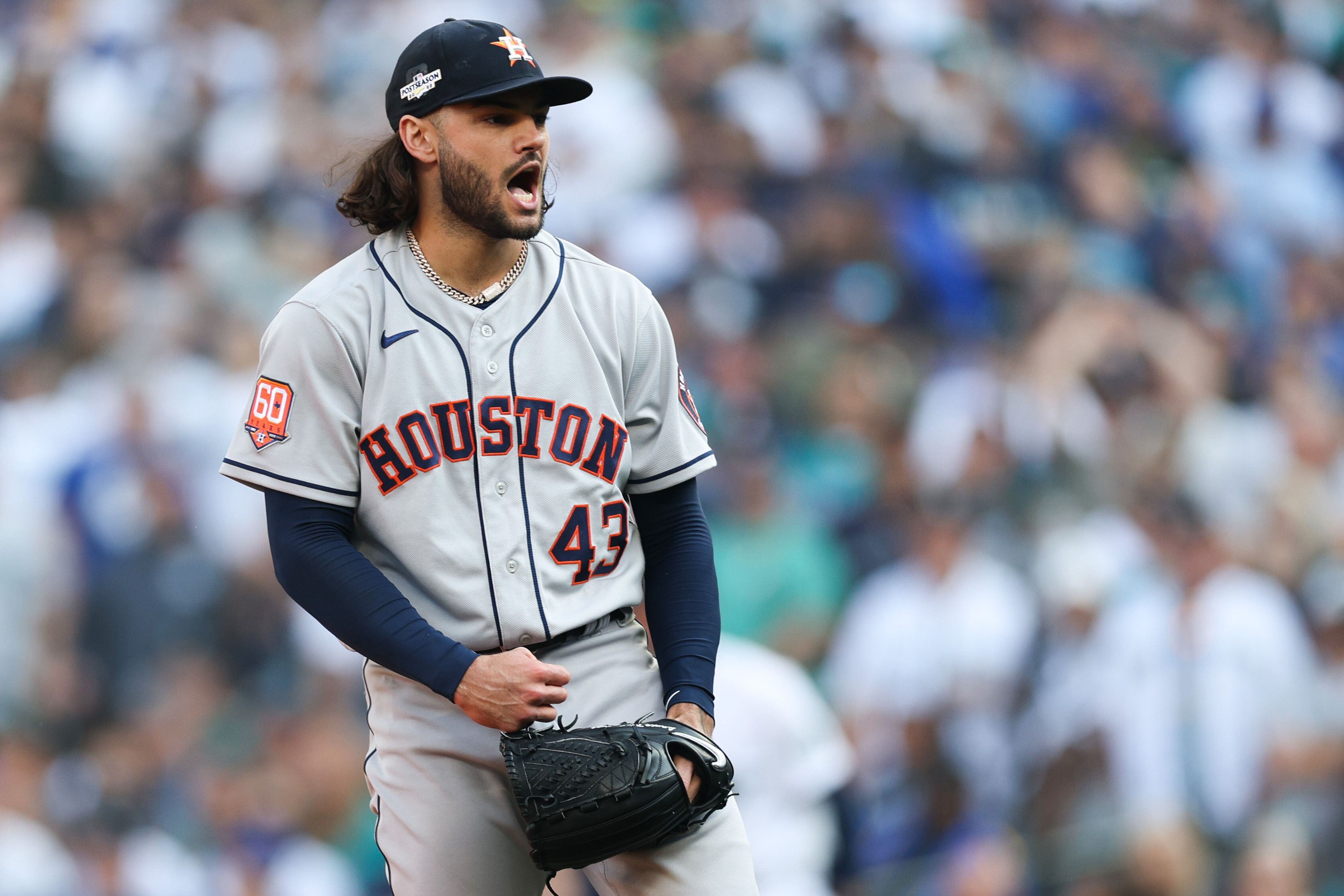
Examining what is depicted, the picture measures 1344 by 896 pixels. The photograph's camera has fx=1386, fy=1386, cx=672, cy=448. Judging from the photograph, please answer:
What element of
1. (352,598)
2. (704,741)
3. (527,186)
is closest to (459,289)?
(527,186)

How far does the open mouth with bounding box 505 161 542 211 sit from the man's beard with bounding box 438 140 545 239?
0.05 ft

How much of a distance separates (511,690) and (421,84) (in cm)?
73

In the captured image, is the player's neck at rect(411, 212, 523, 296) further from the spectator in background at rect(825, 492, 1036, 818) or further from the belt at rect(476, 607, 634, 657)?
the spectator in background at rect(825, 492, 1036, 818)

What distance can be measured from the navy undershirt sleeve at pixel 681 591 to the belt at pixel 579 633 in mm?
46

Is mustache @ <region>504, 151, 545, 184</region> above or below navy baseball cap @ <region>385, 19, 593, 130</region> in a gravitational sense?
below

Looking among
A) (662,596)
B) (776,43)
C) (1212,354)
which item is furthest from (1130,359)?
(662,596)

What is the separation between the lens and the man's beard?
1667 millimetres

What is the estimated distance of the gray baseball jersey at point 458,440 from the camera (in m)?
1.62

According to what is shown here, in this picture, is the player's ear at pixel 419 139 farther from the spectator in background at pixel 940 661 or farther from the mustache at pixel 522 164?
the spectator in background at pixel 940 661

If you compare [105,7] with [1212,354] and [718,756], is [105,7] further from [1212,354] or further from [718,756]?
[718,756]

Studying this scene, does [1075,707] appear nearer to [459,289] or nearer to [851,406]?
[851,406]

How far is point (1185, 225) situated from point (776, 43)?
1.91 metres

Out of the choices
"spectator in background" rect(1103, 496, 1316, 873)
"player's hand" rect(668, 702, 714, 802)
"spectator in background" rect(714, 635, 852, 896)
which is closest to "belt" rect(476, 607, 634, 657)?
"player's hand" rect(668, 702, 714, 802)

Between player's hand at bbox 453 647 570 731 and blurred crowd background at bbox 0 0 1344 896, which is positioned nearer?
player's hand at bbox 453 647 570 731
